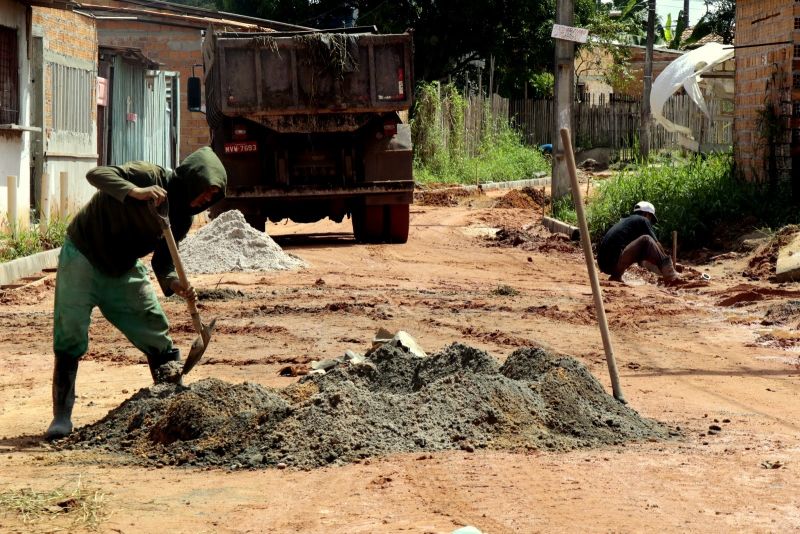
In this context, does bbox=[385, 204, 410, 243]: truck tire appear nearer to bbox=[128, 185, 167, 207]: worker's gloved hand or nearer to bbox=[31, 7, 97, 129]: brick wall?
bbox=[31, 7, 97, 129]: brick wall

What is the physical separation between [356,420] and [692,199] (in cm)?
1173

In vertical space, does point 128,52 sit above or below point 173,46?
below

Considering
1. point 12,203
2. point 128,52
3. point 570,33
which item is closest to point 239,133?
point 12,203

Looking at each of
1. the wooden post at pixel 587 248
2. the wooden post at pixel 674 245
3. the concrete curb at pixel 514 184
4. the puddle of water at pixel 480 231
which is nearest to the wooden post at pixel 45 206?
the puddle of water at pixel 480 231

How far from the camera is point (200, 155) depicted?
6723mm

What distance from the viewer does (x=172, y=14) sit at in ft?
94.5

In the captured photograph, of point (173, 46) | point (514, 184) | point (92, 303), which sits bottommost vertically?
point (92, 303)

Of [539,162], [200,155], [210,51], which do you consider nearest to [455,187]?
[539,162]

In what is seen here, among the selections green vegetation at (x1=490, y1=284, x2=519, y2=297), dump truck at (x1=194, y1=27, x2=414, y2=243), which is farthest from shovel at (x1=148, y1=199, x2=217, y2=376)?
dump truck at (x1=194, y1=27, x2=414, y2=243)

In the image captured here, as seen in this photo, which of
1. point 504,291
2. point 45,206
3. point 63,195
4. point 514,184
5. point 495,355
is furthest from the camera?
point 514,184

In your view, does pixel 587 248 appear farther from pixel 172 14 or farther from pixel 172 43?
pixel 172 14

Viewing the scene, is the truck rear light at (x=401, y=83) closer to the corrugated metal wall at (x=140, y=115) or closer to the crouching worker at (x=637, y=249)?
the crouching worker at (x=637, y=249)

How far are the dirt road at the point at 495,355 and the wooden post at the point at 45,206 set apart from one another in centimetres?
225

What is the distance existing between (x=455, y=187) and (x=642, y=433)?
2162 centimetres
